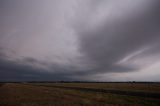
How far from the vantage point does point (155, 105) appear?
79.7 ft

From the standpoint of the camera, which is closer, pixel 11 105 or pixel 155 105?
pixel 11 105

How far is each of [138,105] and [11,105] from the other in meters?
18.3

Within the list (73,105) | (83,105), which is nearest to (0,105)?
(73,105)

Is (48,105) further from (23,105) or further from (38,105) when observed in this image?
(23,105)

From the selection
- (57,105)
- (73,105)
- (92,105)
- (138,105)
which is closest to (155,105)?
(138,105)

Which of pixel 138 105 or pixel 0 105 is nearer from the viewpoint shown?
pixel 0 105

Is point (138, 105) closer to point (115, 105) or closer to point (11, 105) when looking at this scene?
point (115, 105)

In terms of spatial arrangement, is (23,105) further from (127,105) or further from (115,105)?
(127,105)

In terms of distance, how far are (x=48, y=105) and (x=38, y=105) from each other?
139cm

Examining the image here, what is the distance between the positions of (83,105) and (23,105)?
335 inches

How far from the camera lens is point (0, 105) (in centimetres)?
2236

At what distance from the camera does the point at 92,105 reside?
23750 mm

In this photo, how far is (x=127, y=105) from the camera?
24.2 metres

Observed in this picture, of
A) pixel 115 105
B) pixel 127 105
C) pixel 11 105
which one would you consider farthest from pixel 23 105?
pixel 127 105
